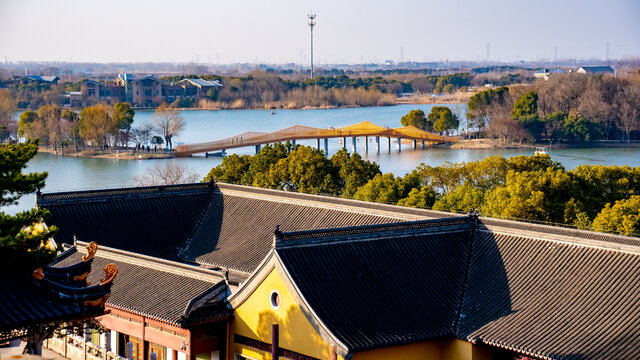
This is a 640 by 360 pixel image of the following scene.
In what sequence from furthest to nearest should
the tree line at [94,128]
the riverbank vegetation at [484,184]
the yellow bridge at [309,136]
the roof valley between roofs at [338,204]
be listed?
1. the tree line at [94,128]
2. the yellow bridge at [309,136]
3. the riverbank vegetation at [484,184]
4. the roof valley between roofs at [338,204]

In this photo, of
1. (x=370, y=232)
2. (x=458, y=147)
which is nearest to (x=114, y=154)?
(x=458, y=147)

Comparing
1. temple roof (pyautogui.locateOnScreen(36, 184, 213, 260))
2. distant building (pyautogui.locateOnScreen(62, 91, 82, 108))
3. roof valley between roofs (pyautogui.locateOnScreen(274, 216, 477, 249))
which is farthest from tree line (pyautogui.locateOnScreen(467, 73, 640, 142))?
roof valley between roofs (pyautogui.locateOnScreen(274, 216, 477, 249))

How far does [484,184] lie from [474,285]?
1262cm

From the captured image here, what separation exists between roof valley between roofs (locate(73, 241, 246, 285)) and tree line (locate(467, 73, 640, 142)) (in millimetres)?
44701

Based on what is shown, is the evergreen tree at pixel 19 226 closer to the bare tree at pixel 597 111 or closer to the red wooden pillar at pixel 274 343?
the red wooden pillar at pixel 274 343

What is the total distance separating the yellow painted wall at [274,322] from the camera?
10789 millimetres

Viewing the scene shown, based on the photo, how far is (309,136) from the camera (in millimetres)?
55281

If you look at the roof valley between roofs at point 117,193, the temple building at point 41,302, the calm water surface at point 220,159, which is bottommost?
the calm water surface at point 220,159

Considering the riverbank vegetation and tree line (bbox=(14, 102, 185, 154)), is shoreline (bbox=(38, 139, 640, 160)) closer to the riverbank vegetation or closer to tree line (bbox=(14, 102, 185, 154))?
tree line (bbox=(14, 102, 185, 154))

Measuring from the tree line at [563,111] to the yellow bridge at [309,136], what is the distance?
479 centimetres

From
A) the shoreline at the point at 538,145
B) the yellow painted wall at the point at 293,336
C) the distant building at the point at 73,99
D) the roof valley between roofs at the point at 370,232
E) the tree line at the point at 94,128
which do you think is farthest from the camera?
the distant building at the point at 73,99

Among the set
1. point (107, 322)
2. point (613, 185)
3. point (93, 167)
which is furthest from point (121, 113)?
point (107, 322)

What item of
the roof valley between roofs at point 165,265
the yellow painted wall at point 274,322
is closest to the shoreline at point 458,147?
the roof valley between roofs at point 165,265

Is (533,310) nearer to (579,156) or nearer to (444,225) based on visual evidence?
(444,225)
